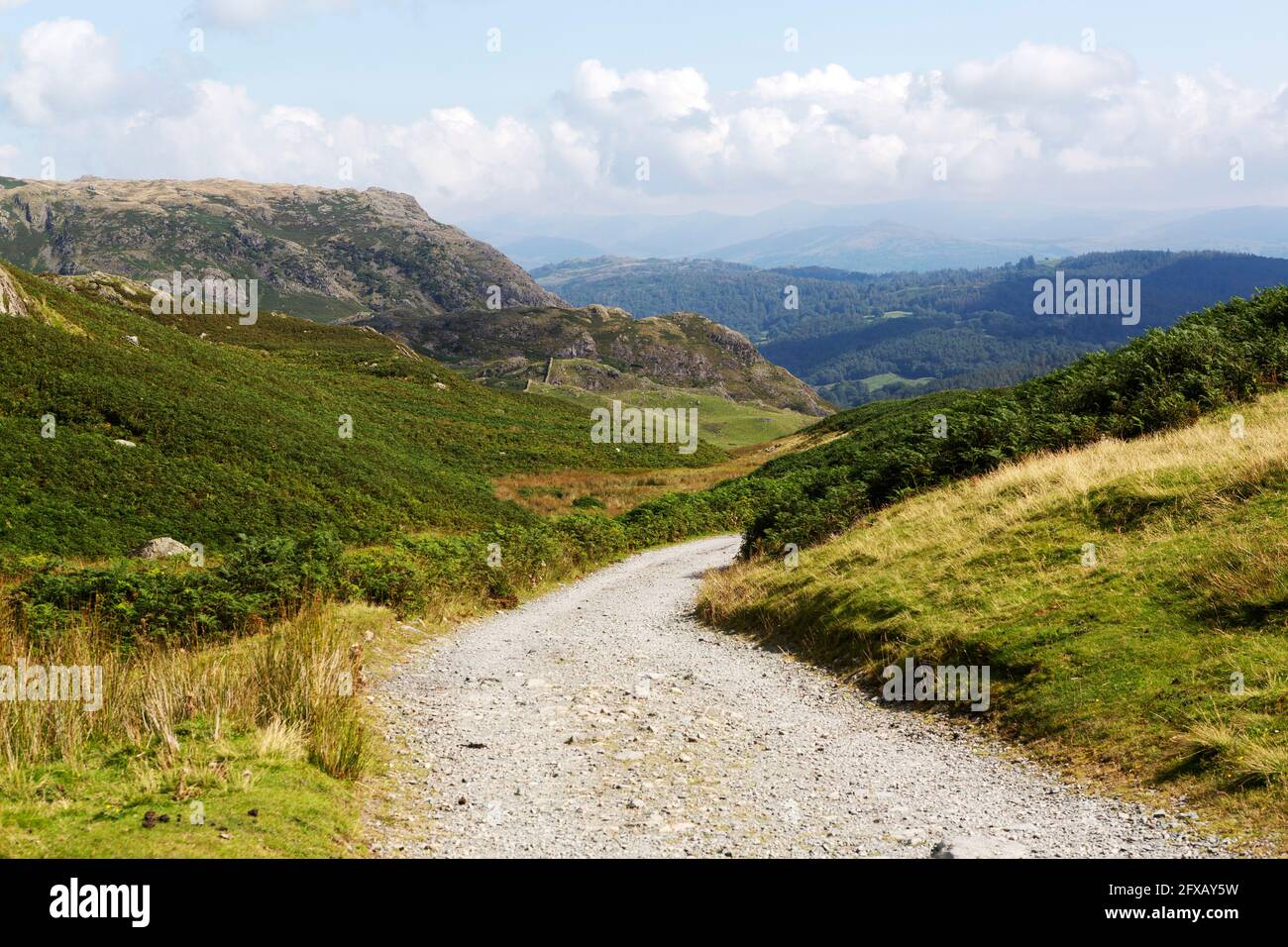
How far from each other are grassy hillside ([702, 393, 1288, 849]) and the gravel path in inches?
36.8

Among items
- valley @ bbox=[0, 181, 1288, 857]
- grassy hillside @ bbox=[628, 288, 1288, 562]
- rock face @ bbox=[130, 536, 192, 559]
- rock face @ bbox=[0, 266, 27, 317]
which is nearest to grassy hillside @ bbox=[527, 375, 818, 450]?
rock face @ bbox=[0, 266, 27, 317]

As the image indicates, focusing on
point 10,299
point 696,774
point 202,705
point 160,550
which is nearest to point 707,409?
point 10,299

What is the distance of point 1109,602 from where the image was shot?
1334 cm

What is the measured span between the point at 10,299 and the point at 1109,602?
5066cm

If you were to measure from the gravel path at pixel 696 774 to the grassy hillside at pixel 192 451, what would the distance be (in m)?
19.4

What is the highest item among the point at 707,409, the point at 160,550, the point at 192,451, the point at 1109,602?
the point at 192,451

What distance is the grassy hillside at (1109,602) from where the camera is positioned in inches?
369

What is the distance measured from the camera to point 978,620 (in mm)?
14438

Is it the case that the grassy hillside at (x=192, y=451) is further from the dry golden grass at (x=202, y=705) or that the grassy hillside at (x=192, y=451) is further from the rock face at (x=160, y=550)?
the dry golden grass at (x=202, y=705)

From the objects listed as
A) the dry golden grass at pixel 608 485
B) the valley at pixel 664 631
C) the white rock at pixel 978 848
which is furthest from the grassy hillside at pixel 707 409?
the white rock at pixel 978 848

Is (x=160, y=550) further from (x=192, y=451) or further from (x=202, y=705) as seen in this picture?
(x=202, y=705)
